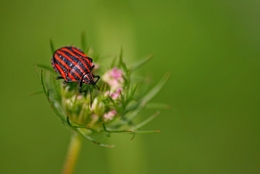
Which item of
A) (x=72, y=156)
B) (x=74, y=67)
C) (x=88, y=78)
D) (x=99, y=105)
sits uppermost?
(x=74, y=67)

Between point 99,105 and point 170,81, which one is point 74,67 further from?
point 170,81

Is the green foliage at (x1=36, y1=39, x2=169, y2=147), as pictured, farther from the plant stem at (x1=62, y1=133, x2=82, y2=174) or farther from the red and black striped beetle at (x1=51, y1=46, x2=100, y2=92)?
the red and black striped beetle at (x1=51, y1=46, x2=100, y2=92)

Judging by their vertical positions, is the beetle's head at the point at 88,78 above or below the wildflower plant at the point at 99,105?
above

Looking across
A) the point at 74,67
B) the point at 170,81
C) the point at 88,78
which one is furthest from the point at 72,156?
the point at 170,81

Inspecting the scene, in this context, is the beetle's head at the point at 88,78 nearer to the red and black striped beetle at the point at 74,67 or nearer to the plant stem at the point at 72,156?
the red and black striped beetle at the point at 74,67

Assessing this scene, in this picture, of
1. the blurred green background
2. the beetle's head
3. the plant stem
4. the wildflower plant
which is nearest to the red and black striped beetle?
the beetle's head

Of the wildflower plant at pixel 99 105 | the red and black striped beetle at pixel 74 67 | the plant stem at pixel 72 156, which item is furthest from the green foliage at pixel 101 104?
the red and black striped beetle at pixel 74 67

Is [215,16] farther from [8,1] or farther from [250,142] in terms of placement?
[8,1]

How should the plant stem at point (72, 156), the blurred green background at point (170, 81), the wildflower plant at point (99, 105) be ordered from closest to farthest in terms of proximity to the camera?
the plant stem at point (72, 156) < the wildflower plant at point (99, 105) < the blurred green background at point (170, 81)
